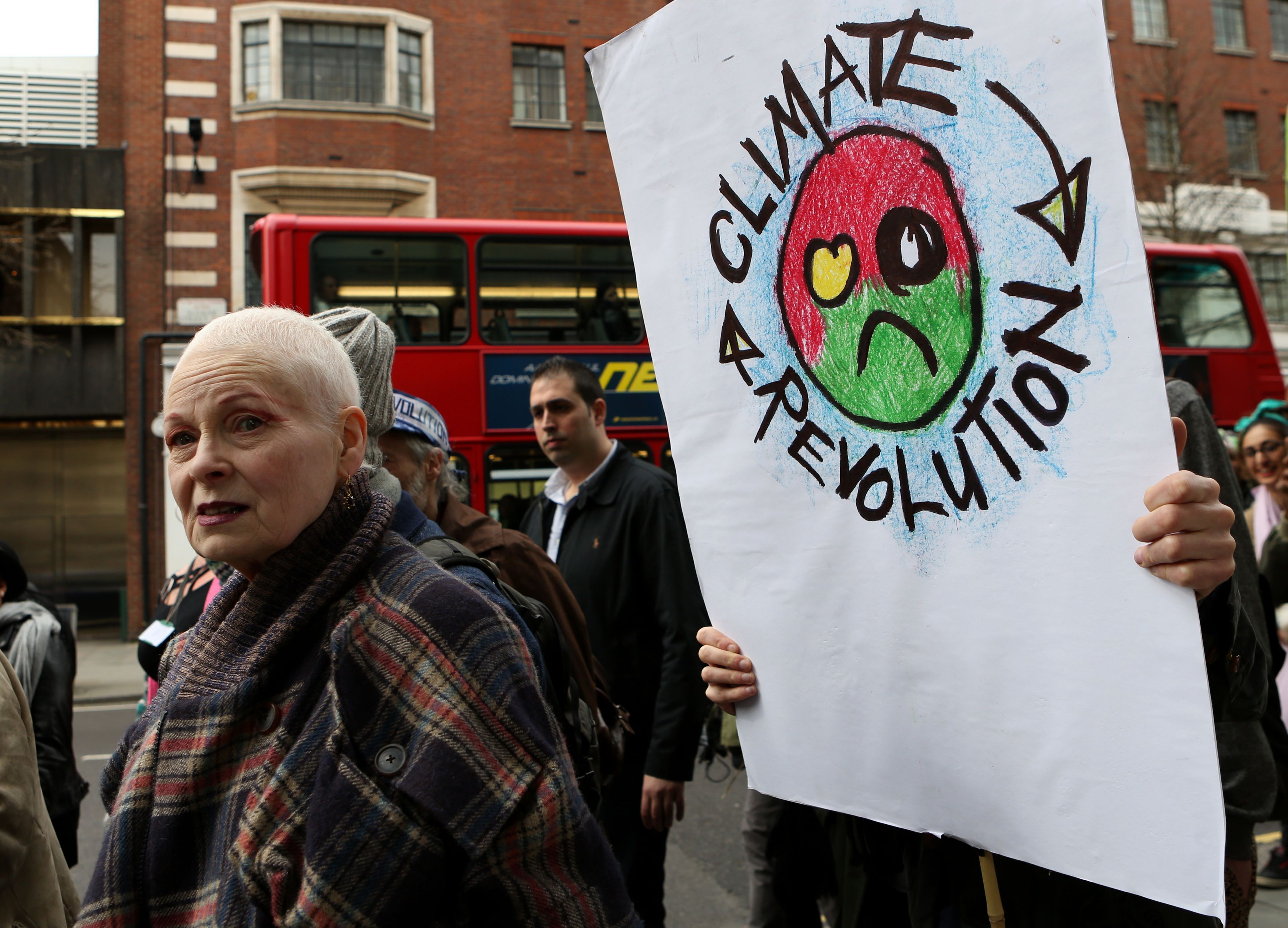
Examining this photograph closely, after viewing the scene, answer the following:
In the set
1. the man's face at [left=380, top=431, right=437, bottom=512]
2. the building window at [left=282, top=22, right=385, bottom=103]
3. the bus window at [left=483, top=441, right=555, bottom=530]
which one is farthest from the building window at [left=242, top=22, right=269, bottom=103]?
the man's face at [left=380, top=431, right=437, bottom=512]

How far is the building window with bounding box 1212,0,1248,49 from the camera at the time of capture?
825 inches

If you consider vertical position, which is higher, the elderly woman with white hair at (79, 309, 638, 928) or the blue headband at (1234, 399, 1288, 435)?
the blue headband at (1234, 399, 1288, 435)

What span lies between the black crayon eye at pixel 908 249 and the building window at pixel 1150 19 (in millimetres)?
22539

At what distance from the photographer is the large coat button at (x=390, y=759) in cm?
109

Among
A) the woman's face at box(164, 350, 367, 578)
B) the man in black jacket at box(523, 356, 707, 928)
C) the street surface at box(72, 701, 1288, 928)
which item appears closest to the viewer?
the woman's face at box(164, 350, 367, 578)

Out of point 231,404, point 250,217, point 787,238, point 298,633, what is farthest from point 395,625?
point 250,217

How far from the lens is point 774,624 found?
1.40 m

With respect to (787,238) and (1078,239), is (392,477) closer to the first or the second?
(787,238)

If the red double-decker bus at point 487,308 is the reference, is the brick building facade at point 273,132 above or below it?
above

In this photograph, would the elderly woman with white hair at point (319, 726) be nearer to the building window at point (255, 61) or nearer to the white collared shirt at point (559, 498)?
the white collared shirt at point (559, 498)

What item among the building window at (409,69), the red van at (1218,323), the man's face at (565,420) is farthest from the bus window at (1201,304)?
the building window at (409,69)

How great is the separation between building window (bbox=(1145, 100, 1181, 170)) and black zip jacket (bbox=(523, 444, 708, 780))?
17.8m

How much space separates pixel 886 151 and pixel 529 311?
7578 mm

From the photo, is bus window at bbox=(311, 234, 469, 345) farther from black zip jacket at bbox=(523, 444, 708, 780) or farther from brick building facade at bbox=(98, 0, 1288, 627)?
brick building facade at bbox=(98, 0, 1288, 627)
